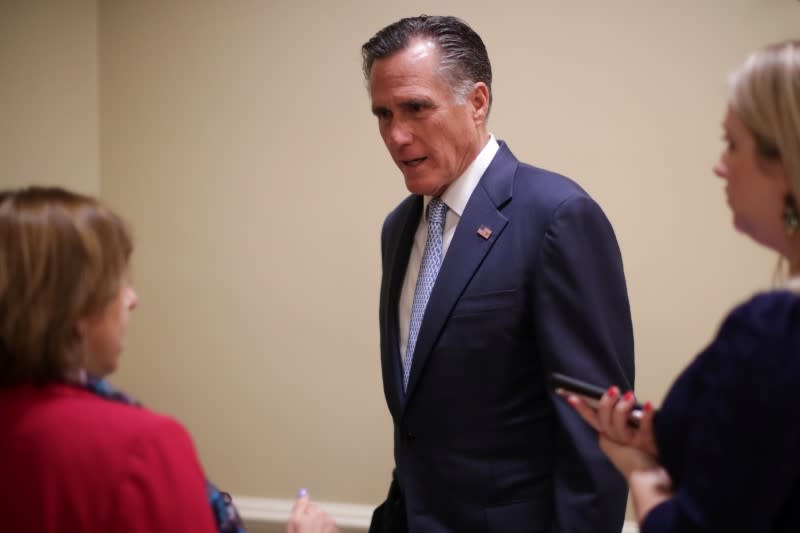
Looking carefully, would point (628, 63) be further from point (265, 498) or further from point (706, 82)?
point (265, 498)

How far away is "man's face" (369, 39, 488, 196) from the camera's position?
5.88 ft

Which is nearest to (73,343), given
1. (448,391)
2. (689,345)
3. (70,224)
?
(70,224)

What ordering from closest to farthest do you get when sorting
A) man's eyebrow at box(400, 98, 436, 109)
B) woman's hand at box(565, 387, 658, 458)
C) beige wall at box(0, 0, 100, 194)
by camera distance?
woman's hand at box(565, 387, 658, 458) → man's eyebrow at box(400, 98, 436, 109) → beige wall at box(0, 0, 100, 194)

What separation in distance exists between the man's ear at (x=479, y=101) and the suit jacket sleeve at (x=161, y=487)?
1082mm

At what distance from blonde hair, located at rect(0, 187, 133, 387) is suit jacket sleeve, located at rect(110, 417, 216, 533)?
0.50 ft

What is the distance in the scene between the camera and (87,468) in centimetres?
95

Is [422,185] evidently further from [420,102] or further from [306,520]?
[306,520]

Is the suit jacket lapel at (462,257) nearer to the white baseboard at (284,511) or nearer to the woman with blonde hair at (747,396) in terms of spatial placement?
the woman with blonde hair at (747,396)

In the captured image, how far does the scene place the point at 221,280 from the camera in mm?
2988

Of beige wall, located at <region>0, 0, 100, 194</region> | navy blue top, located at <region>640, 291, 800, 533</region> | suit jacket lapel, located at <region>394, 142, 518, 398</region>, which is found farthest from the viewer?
beige wall, located at <region>0, 0, 100, 194</region>

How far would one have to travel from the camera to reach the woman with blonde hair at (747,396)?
0.89 m

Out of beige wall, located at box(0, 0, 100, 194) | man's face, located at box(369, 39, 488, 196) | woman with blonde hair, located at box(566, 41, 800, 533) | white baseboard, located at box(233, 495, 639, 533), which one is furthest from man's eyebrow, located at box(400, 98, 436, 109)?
white baseboard, located at box(233, 495, 639, 533)

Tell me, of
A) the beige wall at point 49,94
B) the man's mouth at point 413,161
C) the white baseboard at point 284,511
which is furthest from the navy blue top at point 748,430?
the beige wall at point 49,94

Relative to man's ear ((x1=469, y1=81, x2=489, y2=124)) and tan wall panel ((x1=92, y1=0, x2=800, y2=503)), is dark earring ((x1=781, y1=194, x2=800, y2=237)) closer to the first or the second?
man's ear ((x1=469, y1=81, x2=489, y2=124))
